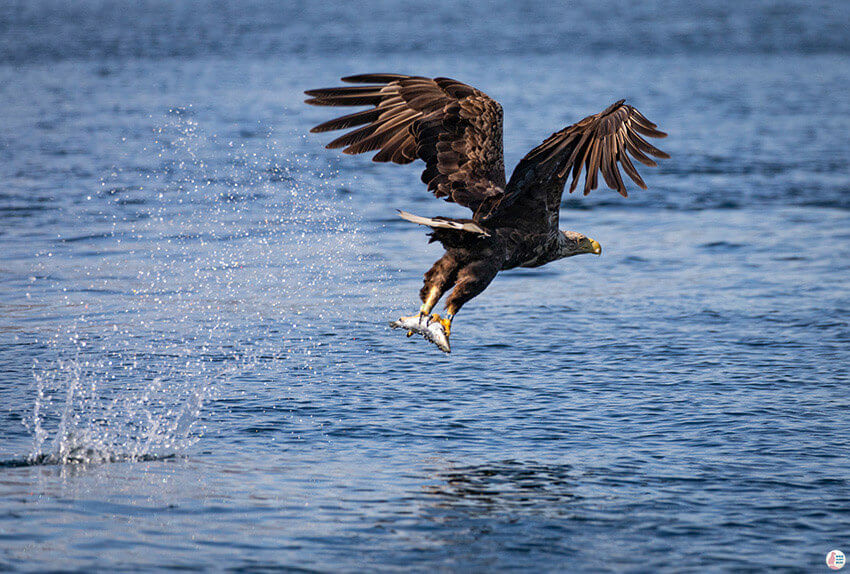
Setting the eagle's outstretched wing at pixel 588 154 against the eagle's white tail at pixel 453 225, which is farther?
the eagle's outstretched wing at pixel 588 154

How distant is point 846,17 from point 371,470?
122 feet

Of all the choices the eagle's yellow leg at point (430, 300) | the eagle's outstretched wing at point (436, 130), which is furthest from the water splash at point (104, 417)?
the eagle's outstretched wing at point (436, 130)

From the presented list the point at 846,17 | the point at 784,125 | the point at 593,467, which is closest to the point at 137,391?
the point at 593,467

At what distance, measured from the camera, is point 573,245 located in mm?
7730

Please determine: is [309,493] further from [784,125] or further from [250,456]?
[784,125]

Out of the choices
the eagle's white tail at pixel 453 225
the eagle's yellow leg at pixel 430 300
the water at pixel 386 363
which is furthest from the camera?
the eagle's yellow leg at pixel 430 300

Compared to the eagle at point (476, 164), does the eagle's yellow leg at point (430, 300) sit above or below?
below

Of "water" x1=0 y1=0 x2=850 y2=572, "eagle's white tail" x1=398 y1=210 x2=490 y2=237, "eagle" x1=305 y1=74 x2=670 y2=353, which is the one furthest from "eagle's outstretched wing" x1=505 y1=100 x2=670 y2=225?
"water" x1=0 y1=0 x2=850 y2=572

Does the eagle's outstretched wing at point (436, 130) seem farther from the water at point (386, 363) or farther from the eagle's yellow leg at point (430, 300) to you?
the water at point (386, 363)

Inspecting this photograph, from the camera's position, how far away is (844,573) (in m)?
5.69

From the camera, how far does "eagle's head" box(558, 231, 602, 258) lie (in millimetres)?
7625

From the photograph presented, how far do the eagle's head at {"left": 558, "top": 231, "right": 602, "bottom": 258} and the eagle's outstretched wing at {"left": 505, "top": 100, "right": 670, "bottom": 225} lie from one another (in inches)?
17.0

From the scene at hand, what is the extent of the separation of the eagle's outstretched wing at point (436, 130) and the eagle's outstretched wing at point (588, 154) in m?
0.24

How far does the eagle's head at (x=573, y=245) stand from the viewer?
762cm
